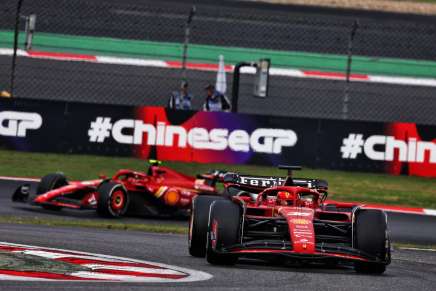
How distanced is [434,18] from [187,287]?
85.5ft

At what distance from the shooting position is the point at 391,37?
29.1m

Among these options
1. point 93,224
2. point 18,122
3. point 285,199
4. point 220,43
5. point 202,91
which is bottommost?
point 93,224

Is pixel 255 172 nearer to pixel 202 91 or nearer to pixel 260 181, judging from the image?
pixel 202 91

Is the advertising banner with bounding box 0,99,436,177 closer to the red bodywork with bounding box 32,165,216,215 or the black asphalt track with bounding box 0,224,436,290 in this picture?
the red bodywork with bounding box 32,165,216,215

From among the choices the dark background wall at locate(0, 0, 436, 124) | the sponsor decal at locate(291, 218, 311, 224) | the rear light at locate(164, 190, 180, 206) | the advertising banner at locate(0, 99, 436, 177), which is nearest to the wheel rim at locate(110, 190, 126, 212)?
the rear light at locate(164, 190, 180, 206)

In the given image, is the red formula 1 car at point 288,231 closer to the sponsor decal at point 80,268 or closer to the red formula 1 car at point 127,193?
the sponsor decal at point 80,268

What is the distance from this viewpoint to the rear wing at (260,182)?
11.5 metres

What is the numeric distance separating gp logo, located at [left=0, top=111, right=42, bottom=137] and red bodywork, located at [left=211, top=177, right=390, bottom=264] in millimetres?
9267

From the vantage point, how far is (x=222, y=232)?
984 cm

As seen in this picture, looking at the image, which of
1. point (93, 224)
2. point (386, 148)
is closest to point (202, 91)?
point (386, 148)

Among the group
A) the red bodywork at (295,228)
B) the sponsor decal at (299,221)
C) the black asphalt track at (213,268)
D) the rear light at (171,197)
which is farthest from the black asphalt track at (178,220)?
the sponsor decal at (299,221)

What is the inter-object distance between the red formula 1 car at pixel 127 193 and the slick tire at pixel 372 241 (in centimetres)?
593

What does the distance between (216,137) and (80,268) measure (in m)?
11.1

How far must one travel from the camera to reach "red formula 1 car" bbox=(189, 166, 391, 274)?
962cm
